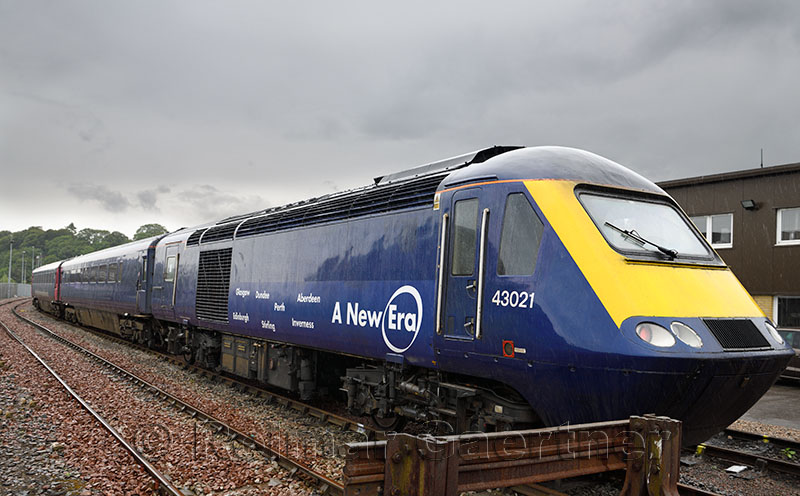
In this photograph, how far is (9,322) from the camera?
29.7m

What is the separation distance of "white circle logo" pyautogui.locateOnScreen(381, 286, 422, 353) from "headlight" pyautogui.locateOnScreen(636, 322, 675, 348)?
244 cm

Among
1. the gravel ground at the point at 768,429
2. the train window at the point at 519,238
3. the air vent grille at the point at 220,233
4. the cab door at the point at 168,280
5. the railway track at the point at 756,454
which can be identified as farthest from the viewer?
the cab door at the point at 168,280

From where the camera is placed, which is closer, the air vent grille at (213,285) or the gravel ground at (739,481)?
the gravel ground at (739,481)

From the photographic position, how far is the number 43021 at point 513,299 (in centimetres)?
526

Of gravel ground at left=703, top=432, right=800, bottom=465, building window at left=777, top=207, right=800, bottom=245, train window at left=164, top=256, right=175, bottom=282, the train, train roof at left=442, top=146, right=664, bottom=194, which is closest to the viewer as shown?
the train

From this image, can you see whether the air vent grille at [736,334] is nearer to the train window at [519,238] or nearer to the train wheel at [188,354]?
the train window at [519,238]

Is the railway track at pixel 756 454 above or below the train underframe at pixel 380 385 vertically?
below

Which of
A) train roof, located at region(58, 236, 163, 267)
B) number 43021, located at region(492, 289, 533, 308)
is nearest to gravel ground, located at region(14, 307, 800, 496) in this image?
number 43021, located at region(492, 289, 533, 308)

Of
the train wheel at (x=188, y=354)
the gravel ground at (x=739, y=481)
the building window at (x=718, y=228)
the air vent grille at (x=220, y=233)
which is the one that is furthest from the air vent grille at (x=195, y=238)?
the building window at (x=718, y=228)

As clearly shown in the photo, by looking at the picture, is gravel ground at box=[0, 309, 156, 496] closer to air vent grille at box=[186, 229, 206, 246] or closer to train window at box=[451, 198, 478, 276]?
train window at box=[451, 198, 478, 276]

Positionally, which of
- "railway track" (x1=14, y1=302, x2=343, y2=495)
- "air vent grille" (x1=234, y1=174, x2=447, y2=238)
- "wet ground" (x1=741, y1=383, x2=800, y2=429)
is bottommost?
"railway track" (x1=14, y1=302, x2=343, y2=495)

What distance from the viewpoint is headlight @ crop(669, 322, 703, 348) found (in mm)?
4660

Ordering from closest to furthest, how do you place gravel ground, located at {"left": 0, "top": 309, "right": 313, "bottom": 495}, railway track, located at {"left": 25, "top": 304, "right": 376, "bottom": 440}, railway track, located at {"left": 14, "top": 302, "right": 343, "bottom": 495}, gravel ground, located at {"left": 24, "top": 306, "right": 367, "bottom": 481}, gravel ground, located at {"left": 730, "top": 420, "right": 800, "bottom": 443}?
railway track, located at {"left": 14, "top": 302, "right": 343, "bottom": 495} → gravel ground, located at {"left": 0, "top": 309, "right": 313, "bottom": 495} → gravel ground, located at {"left": 24, "top": 306, "right": 367, "bottom": 481} → railway track, located at {"left": 25, "top": 304, "right": 376, "bottom": 440} → gravel ground, located at {"left": 730, "top": 420, "right": 800, "bottom": 443}

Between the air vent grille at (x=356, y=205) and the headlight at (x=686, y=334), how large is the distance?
291 centimetres
